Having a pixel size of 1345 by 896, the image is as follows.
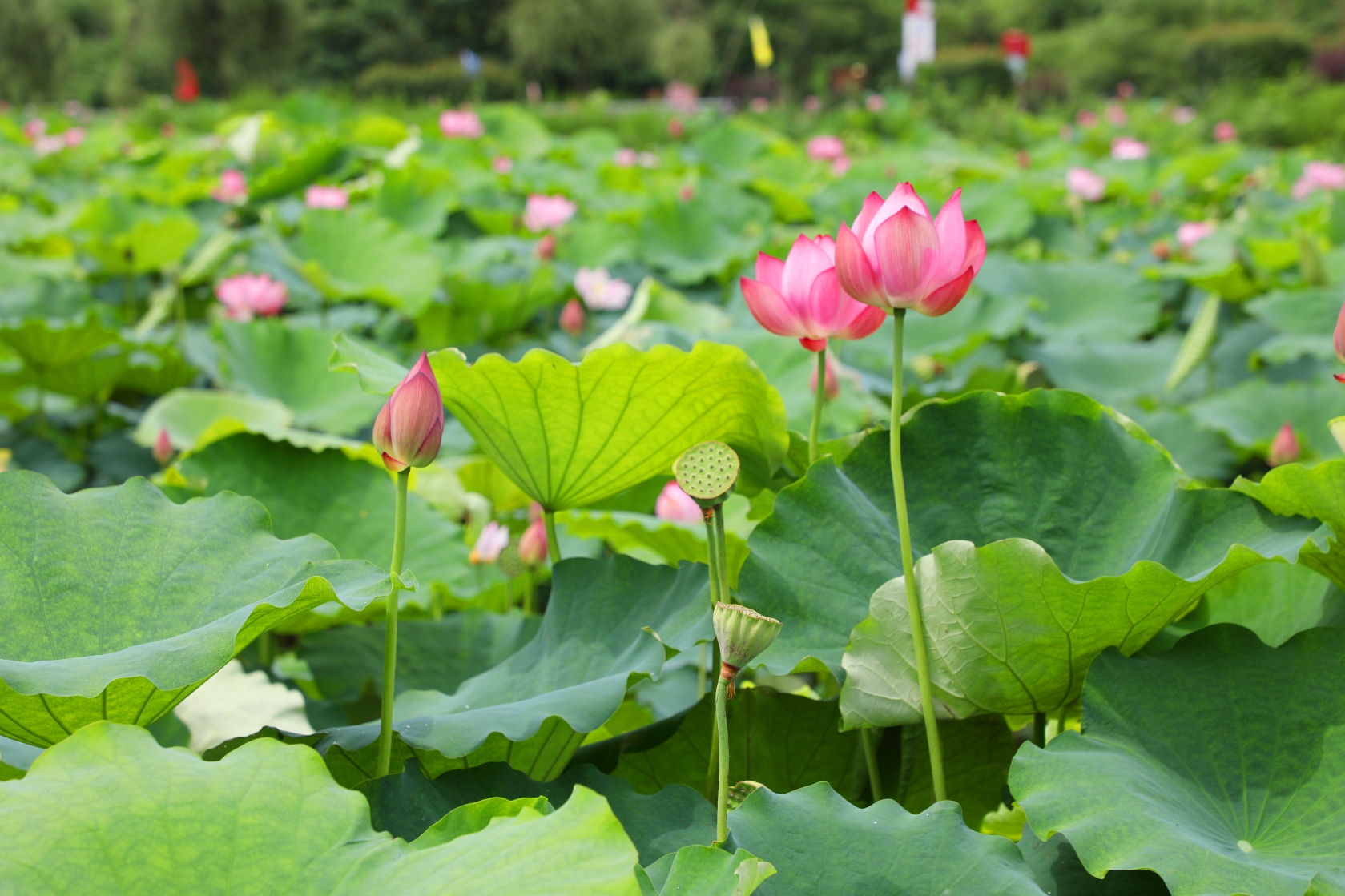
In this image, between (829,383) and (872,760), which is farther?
(829,383)

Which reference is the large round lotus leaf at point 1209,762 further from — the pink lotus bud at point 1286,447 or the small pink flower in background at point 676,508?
the pink lotus bud at point 1286,447

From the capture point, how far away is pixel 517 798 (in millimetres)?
626

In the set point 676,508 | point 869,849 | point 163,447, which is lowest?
point 163,447

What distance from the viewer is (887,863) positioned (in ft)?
1.76

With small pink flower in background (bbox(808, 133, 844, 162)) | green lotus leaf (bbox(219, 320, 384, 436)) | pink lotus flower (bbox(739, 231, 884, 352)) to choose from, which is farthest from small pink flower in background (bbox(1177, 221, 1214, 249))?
pink lotus flower (bbox(739, 231, 884, 352))

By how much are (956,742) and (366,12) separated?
106 ft

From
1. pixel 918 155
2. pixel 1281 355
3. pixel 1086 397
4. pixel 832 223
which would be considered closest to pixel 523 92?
pixel 918 155

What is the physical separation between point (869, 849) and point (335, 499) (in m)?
0.72

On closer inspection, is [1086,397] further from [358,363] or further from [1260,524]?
[358,363]

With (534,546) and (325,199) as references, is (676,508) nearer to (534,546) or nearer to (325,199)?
(534,546)

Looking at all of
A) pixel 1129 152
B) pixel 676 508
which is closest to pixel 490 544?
pixel 676 508

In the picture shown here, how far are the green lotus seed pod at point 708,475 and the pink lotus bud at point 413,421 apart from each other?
0.49 feet

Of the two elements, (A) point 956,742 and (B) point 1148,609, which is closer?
(B) point 1148,609

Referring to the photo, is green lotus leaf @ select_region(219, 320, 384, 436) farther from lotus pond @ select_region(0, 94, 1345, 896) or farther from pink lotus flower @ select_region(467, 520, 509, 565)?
pink lotus flower @ select_region(467, 520, 509, 565)
